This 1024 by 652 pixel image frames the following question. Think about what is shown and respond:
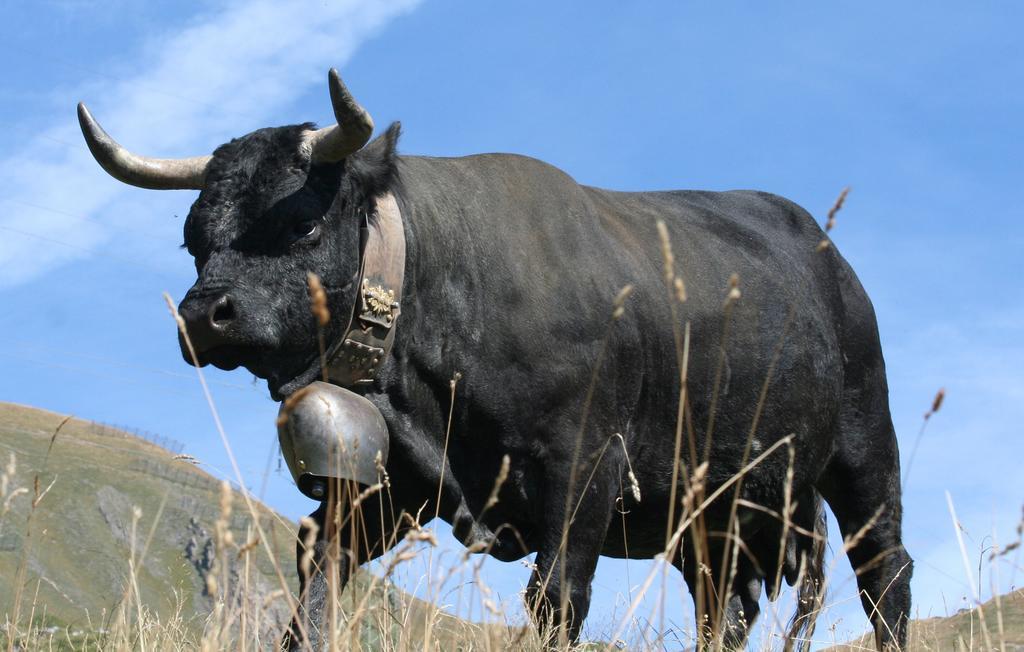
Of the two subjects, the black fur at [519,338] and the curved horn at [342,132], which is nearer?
the black fur at [519,338]

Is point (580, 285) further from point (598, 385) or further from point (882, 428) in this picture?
point (882, 428)

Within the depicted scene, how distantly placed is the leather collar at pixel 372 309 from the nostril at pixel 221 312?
547 millimetres

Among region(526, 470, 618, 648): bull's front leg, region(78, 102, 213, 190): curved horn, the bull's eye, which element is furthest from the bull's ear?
region(526, 470, 618, 648): bull's front leg

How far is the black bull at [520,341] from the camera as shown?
6.50m

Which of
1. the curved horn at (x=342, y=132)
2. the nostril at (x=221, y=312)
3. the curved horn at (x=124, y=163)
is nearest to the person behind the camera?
the nostril at (x=221, y=312)

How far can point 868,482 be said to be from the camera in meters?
8.95

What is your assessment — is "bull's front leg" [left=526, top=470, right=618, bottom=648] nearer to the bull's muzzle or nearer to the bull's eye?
the bull's muzzle

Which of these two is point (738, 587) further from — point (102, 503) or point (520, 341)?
point (102, 503)

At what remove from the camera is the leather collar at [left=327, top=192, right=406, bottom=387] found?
6.55 m

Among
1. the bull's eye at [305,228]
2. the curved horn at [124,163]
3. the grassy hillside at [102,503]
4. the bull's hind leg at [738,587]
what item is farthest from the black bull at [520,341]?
the grassy hillside at [102,503]

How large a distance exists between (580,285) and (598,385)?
1.85 ft

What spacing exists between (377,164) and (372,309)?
0.82m

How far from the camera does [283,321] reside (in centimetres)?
643

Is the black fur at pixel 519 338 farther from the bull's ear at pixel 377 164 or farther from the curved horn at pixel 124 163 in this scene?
the curved horn at pixel 124 163
